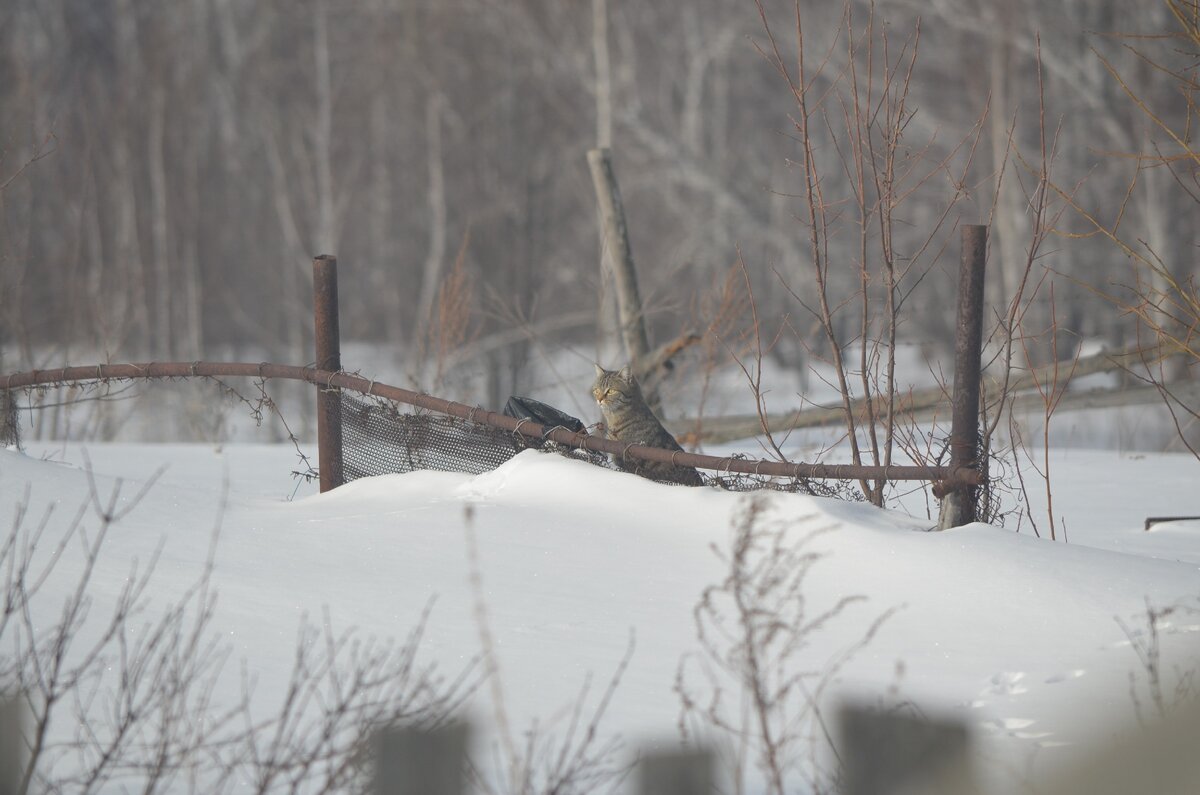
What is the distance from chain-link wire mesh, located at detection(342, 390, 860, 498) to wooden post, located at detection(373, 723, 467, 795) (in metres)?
3.23

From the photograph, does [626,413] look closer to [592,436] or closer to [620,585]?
[592,436]

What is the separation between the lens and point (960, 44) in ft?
51.3

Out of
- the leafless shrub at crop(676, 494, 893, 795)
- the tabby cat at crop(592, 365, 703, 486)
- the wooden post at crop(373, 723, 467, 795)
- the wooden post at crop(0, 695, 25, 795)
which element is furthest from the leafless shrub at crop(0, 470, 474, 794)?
the tabby cat at crop(592, 365, 703, 486)

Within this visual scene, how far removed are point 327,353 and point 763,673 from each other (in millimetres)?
3390

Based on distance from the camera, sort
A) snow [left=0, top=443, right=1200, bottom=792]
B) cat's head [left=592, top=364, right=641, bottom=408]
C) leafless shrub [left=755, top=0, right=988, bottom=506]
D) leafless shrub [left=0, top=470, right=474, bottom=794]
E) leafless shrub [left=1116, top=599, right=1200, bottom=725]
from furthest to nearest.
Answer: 1. cat's head [left=592, top=364, right=641, bottom=408]
2. leafless shrub [left=755, top=0, right=988, bottom=506]
3. snow [left=0, top=443, right=1200, bottom=792]
4. leafless shrub [left=1116, top=599, right=1200, bottom=725]
5. leafless shrub [left=0, top=470, right=474, bottom=794]

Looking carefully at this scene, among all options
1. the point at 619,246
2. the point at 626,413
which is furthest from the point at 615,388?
the point at 619,246

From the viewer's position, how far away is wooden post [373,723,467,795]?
166 centimetres

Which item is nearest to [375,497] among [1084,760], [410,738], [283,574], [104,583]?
[283,574]

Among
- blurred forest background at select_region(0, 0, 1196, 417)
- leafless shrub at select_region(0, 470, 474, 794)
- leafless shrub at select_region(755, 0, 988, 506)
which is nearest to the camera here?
leafless shrub at select_region(0, 470, 474, 794)

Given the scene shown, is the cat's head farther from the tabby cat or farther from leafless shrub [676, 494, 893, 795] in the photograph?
leafless shrub [676, 494, 893, 795]

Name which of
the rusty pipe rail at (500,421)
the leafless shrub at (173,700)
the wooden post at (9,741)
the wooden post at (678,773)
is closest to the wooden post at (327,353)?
the rusty pipe rail at (500,421)

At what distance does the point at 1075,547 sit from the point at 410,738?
291cm

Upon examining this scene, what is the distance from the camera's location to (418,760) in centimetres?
165

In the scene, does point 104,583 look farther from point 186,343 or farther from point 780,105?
point 780,105
